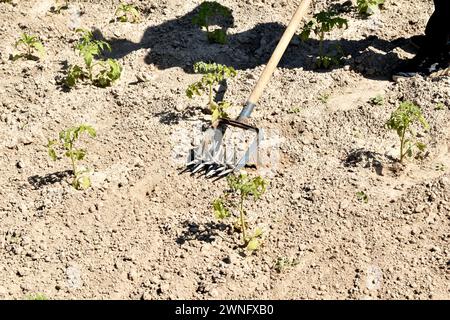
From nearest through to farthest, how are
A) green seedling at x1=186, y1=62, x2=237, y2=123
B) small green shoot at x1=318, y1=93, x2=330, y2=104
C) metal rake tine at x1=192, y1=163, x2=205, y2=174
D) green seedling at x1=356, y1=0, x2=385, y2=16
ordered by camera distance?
metal rake tine at x1=192, y1=163, x2=205, y2=174
green seedling at x1=186, y1=62, x2=237, y2=123
small green shoot at x1=318, y1=93, x2=330, y2=104
green seedling at x1=356, y1=0, x2=385, y2=16

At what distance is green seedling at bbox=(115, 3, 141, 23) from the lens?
7846 mm

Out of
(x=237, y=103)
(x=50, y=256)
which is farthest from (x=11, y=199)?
(x=237, y=103)

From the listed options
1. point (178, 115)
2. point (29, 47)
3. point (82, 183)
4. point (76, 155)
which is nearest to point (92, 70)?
point (29, 47)

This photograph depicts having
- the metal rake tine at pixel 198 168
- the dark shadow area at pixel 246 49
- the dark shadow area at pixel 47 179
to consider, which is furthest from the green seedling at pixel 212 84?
the dark shadow area at pixel 47 179

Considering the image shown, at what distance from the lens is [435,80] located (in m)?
6.55

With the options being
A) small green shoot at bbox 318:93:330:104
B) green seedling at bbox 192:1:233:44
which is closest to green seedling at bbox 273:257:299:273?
small green shoot at bbox 318:93:330:104

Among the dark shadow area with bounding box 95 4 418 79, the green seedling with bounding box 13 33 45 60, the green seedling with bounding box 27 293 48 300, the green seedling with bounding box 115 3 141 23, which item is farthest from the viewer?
the green seedling with bounding box 115 3 141 23

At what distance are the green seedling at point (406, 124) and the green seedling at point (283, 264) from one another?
4.58ft

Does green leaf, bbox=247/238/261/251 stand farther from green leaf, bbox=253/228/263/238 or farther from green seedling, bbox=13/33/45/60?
green seedling, bbox=13/33/45/60

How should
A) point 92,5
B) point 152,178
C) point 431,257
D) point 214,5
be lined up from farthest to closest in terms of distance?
point 92,5 < point 214,5 < point 152,178 < point 431,257

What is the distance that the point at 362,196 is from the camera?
18.1ft

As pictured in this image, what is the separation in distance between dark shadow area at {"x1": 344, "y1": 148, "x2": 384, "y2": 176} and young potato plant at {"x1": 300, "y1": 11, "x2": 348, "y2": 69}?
136cm
